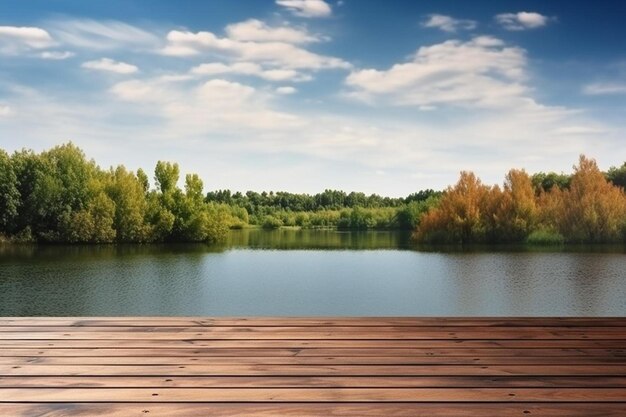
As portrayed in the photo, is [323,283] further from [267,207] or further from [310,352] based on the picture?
[267,207]

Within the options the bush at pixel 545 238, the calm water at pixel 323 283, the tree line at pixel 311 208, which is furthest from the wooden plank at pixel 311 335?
the tree line at pixel 311 208

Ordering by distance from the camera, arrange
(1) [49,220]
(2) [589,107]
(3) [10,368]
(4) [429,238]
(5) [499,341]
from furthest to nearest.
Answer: (1) [49,220]
(4) [429,238]
(2) [589,107]
(5) [499,341]
(3) [10,368]

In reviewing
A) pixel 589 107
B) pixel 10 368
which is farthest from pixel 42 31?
pixel 10 368

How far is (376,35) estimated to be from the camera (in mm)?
14008

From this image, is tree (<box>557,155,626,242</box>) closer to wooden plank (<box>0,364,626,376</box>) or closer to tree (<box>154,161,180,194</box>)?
tree (<box>154,161,180,194</box>)

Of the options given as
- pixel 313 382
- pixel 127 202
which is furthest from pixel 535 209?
pixel 313 382

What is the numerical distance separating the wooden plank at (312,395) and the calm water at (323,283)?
758cm

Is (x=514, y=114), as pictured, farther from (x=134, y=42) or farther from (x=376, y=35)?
(x=134, y=42)

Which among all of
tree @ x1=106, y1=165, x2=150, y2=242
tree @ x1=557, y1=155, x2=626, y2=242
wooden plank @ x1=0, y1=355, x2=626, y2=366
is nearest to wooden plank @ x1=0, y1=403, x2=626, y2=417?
wooden plank @ x1=0, y1=355, x2=626, y2=366

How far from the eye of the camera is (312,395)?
1.75 meters

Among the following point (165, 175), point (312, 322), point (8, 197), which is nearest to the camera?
point (312, 322)

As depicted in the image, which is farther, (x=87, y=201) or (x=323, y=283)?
(x=87, y=201)

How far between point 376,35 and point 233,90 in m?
6.95

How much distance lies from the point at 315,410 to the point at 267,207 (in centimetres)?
3198
